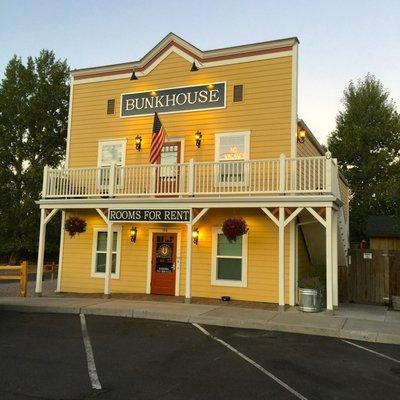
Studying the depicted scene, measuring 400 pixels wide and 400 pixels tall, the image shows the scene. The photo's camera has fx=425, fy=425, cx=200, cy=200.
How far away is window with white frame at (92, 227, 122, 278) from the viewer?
Answer: 15617 millimetres

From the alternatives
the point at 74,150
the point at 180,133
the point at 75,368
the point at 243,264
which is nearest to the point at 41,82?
the point at 74,150

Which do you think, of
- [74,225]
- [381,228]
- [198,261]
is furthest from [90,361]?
[381,228]

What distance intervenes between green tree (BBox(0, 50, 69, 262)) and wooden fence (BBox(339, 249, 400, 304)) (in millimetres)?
21957

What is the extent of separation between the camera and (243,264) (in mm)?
13867

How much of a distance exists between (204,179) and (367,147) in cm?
2456

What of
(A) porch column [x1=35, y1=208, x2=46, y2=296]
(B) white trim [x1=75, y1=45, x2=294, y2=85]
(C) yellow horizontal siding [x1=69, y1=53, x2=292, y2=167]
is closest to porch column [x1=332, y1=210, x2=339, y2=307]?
(C) yellow horizontal siding [x1=69, y1=53, x2=292, y2=167]

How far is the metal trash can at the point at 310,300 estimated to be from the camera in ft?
39.1

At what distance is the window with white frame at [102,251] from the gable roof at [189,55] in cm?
608

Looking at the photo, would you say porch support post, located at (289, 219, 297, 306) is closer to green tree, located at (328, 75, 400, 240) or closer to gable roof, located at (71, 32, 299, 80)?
gable roof, located at (71, 32, 299, 80)

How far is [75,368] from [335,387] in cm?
402

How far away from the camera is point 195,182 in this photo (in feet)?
44.6

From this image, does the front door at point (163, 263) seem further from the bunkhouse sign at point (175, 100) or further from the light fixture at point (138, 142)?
the bunkhouse sign at point (175, 100)

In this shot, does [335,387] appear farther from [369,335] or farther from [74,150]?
[74,150]

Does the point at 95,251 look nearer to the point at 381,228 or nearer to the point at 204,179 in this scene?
the point at 204,179
